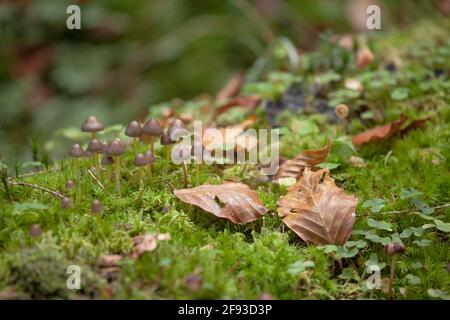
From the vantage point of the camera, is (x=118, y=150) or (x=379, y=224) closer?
(x=379, y=224)

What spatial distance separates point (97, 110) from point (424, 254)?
5264 millimetres

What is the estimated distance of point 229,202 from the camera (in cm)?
266

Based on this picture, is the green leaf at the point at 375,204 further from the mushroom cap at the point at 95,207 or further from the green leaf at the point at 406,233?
the mushroom cap at the point at 95,207

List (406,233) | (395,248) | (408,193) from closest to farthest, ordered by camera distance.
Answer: (395,248) → (406,233) → (408,193)

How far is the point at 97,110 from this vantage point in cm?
685

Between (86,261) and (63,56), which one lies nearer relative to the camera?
(86,261)

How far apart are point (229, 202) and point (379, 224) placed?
77cm

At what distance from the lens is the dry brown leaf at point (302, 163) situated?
3.21 meters

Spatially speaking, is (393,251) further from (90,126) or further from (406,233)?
(90,126)

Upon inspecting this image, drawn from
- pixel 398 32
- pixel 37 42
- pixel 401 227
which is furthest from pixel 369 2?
pixel 401 227

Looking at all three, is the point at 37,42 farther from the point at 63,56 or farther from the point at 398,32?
the point at 398,32

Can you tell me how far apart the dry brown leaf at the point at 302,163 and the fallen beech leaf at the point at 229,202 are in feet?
1.70

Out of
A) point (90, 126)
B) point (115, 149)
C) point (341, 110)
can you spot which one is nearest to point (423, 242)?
point (341, 110)

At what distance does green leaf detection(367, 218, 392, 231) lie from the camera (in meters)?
2.50
